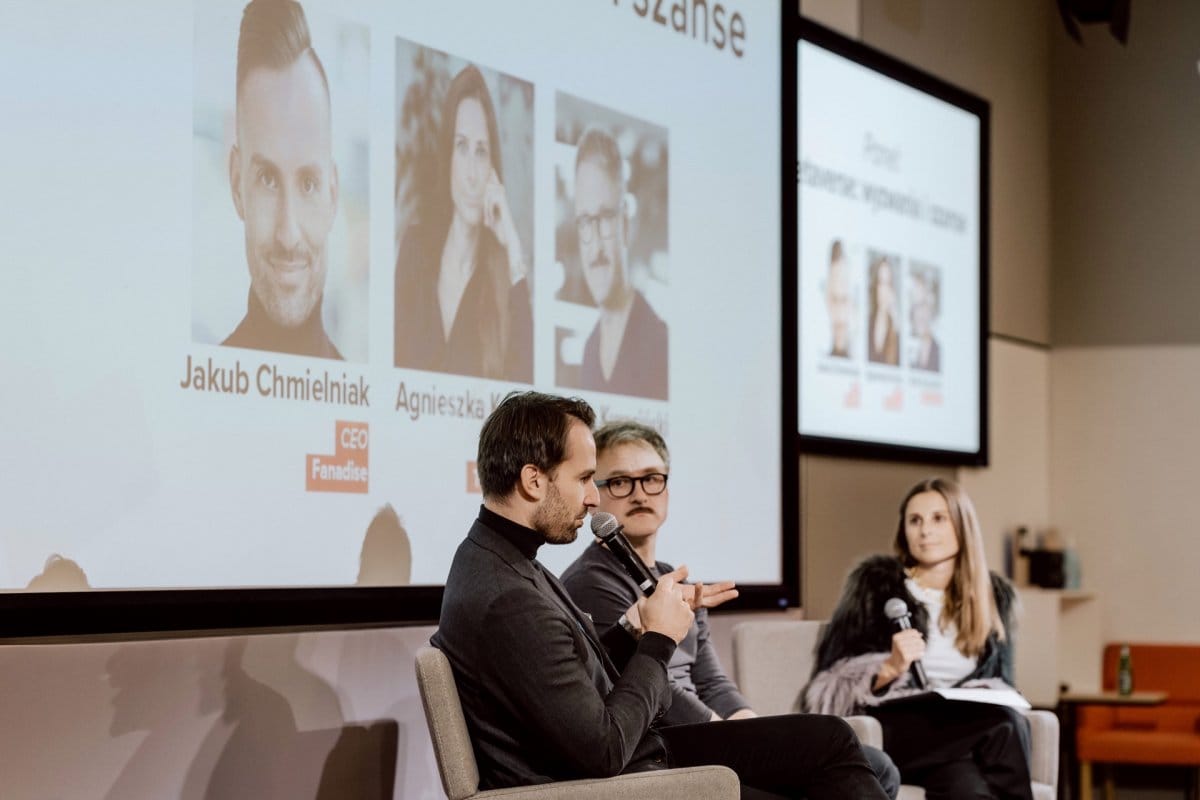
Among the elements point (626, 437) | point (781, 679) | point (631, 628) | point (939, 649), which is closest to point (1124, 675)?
point (939, 649)

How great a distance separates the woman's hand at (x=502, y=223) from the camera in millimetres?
3967

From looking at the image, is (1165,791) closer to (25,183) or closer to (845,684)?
(845,684)

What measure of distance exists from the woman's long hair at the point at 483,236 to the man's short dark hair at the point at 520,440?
1.19 metres

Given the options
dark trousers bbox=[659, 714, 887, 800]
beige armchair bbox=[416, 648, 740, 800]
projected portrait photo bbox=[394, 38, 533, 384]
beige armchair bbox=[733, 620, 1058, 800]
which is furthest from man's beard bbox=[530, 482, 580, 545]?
beige armchair bbox=[733, 620, 1058, 800]

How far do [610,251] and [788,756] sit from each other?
75.5 inches

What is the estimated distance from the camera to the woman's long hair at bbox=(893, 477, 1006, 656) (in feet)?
14.2

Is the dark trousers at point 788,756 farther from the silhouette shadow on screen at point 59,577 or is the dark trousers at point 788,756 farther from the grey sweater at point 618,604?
the silhouette shadow on screen at point 59,577

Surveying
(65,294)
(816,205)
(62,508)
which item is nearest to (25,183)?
(65,294)

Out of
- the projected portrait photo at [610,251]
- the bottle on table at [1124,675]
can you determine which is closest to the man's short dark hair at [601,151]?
the projected portrait photo at [610,251]

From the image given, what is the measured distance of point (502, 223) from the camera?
4008 mm

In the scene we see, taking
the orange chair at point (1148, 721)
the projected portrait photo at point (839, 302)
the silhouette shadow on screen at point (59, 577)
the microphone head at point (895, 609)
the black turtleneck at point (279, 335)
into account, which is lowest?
the orange chair at point (1148, 721)

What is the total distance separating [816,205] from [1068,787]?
9.31 ft

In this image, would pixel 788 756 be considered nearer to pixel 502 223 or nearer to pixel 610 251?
pixel 502 223

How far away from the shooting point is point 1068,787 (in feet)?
21.0
